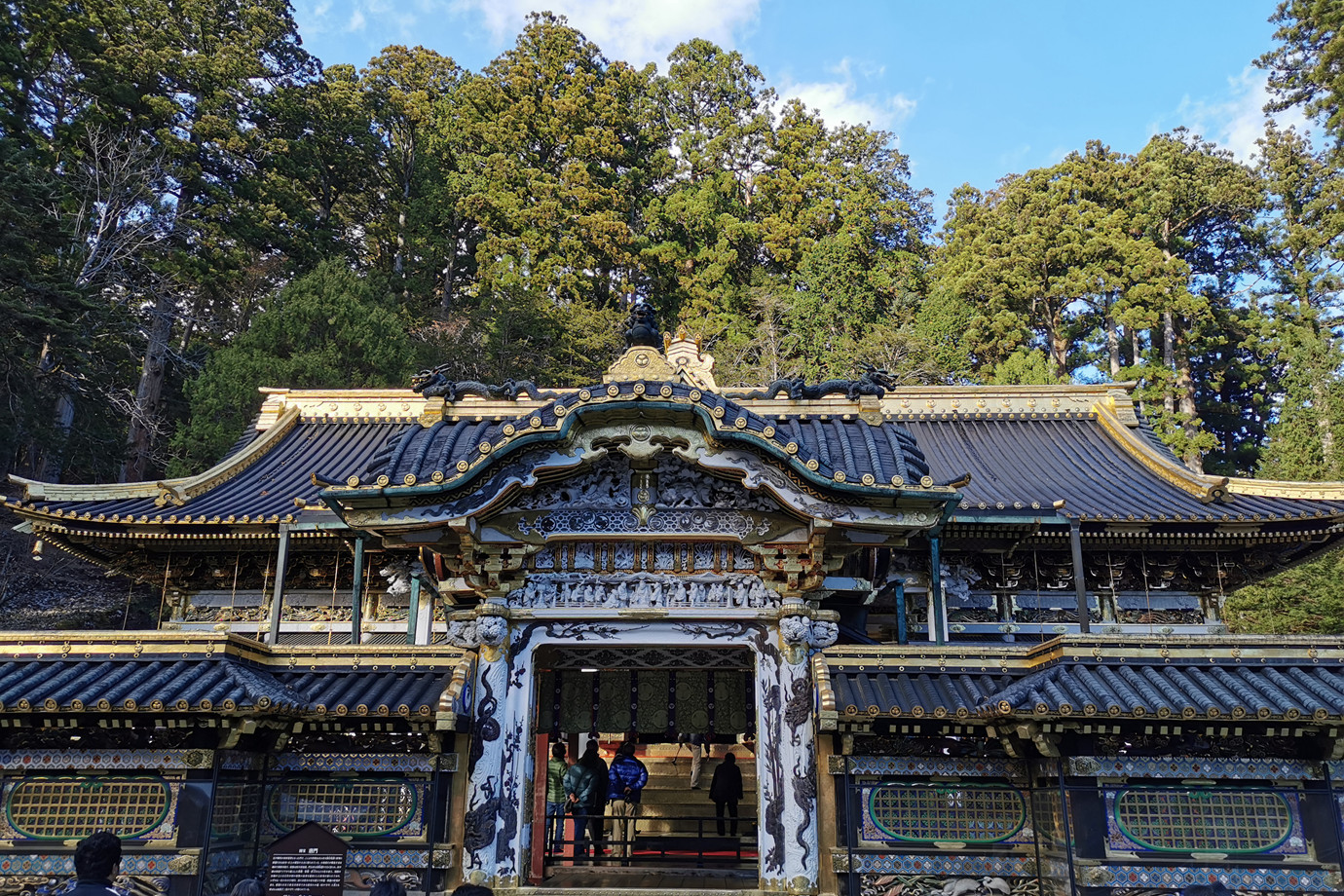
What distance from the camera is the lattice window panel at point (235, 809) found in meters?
8.34

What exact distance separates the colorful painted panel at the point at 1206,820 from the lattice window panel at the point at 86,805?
857 centimetres

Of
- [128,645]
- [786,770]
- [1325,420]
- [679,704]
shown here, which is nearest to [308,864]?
[128,645]

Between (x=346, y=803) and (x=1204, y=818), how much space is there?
790 cm

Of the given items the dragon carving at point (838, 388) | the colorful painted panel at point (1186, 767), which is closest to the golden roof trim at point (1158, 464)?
the dragon carving at point (838, 388)

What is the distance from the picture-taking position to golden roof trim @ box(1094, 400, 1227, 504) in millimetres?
14617

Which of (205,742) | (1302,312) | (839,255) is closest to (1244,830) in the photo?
(205,742)

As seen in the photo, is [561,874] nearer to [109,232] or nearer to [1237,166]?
[109,232]

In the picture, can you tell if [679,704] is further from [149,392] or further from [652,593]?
[149,392]

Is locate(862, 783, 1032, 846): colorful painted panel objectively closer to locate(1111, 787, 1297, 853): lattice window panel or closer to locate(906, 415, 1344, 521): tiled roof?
locate(1111, 787, 1297, 853): lattice window panel

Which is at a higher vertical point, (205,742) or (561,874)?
(205,742)

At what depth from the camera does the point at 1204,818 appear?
8016 mm

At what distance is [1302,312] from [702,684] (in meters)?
33.3

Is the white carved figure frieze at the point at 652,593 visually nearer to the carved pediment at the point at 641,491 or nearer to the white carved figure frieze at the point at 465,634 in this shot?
the white carved figure frieze at the point at 465,634

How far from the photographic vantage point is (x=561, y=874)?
35.4 ft
